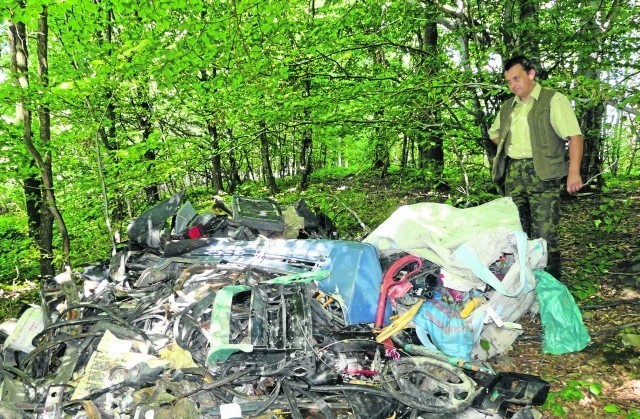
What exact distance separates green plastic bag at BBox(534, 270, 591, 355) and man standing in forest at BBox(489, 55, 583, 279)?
800 millimetres

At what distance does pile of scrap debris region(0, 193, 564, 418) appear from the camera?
2.42 m

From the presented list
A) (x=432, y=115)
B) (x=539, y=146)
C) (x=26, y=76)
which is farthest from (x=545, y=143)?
(x=26, y=76)

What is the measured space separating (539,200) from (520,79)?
1243 millimetres

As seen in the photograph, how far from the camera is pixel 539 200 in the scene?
3902mm

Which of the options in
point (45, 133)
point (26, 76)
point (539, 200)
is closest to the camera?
point (539, 200)

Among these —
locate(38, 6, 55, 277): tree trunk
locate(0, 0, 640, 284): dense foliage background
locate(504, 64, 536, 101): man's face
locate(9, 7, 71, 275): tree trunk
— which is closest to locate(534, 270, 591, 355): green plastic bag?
locate(0, 0, 640, 284): dense foliage background

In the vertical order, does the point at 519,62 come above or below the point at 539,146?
above

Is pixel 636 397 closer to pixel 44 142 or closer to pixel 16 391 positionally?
pixel 16 391

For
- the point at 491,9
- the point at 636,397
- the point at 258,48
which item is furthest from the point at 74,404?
the point at 491,9

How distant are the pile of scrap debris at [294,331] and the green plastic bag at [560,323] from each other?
163 millimetres

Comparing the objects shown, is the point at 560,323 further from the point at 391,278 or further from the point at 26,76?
the point at 26,76

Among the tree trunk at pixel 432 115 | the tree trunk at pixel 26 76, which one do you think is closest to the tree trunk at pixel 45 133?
the tree trunk at pixel 26 76

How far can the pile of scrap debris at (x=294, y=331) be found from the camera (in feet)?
7.94

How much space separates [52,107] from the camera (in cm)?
523
